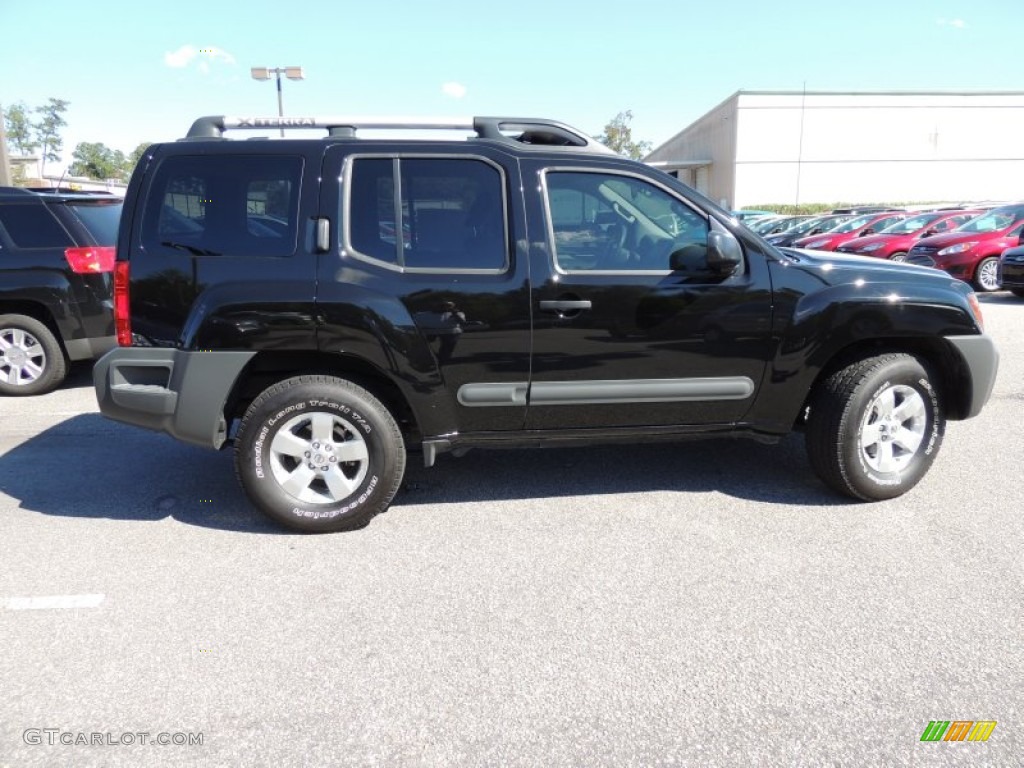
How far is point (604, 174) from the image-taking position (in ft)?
12.0

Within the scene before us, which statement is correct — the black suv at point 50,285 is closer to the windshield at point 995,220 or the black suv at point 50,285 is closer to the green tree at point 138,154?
the green tree at point 138,154

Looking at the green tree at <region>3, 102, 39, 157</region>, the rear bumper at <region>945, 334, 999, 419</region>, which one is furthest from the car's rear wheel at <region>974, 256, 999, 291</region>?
the green tree at <region>3, 102, 39, 157</region>

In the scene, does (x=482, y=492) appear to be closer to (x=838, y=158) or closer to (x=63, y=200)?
(x=63, y=200)

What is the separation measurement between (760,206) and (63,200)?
53.0m

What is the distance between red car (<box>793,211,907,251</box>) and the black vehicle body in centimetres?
504

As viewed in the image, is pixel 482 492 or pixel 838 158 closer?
pixel 482 492

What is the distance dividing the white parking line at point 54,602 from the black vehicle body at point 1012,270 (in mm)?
13669

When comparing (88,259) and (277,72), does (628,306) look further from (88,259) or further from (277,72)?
(277,72)

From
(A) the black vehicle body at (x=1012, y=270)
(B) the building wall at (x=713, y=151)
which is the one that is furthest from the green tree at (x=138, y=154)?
(B) the building wall at (x=713, y=151)

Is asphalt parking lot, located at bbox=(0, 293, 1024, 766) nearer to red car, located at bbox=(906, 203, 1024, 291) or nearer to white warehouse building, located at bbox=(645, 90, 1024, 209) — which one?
red car, located at bbox=(906, 203, 1024, 291)

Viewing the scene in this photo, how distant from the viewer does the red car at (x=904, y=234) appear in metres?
15.5

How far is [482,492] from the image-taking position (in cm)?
420

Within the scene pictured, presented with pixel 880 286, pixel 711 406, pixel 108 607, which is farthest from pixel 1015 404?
pixel 108 607

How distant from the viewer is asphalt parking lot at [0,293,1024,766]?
2.23m
